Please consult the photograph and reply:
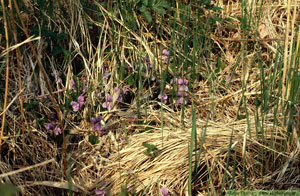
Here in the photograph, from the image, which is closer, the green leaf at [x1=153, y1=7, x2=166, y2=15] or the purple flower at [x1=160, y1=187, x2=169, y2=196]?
the purple flower at [x1=160, y1=187, x2=169, y2=196]

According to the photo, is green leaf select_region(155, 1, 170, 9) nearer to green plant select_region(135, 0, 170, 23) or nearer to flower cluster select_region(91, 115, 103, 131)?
green plant select_region(135, 0, 170, 23)

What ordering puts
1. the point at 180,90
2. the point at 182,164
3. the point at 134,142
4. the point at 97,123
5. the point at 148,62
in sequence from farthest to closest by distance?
the point at 148,62, the point at 180,90, the point at 97,123, the point at 134,142, the point at 182,164

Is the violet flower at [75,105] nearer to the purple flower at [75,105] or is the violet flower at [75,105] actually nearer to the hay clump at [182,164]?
the purple flower at [75,105]

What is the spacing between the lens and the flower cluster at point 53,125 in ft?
7.54

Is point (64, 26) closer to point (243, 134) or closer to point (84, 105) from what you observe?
point (84, 105)

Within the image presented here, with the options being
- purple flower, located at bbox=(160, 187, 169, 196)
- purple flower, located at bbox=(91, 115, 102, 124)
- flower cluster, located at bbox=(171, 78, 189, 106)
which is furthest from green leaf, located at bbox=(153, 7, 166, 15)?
purple flower, located at bbox=(160, 187, 169, 196)

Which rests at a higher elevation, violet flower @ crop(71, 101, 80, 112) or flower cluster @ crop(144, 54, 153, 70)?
flower cluster @ crop(144, 54, 153, 70)

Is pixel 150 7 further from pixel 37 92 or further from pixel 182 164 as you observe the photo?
pixel 182 164

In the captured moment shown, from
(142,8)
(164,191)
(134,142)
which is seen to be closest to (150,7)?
(142,8)

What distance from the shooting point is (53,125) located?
2.33m

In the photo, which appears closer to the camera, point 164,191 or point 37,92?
point 164,191

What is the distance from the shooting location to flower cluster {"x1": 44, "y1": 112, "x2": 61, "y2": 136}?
7.54ft

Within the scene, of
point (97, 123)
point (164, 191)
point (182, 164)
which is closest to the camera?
point (164, 191)

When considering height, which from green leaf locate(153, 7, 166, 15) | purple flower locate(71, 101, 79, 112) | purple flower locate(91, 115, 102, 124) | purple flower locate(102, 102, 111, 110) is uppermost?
green leaf locate(153, 7, 166, 15)
